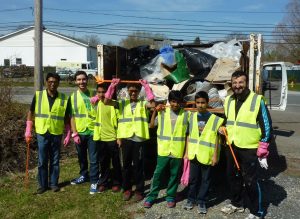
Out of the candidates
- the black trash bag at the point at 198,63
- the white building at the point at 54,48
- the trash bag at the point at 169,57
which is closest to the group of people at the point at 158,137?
the trash bag at the point at 169,57

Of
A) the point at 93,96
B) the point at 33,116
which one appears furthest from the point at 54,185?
the point at 93,96

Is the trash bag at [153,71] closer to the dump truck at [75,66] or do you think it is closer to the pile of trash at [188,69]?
the pile of trash at [188,69]

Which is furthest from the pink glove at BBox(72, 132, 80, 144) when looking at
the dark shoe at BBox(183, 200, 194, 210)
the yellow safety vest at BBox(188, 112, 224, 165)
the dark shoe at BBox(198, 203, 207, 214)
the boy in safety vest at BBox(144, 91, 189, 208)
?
the dark shoe at BBox(198, 203, 207, 214)

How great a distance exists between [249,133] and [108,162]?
7.23ft

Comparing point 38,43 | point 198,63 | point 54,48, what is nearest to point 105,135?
point 198,63

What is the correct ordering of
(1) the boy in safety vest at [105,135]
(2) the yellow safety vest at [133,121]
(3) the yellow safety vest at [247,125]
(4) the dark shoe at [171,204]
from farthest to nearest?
(1) the boy in safety vest at [105,135], (2) the yellow safety vest at [133,121], (4) the dark shoe at [171,204], (3) the yellow safety vest at [247,125]

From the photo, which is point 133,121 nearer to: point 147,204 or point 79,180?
point 147,204

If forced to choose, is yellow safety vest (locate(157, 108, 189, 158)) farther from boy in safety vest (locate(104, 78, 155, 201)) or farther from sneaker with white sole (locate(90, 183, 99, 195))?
sneaker with white sole (locate(90, 183, 99, 195))

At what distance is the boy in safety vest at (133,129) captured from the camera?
→ 519 cm

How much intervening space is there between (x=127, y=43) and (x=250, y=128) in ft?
164

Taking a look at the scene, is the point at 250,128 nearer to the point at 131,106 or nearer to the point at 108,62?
the point at 131,106

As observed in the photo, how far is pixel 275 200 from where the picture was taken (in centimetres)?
538

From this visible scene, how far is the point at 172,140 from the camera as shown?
195 inches

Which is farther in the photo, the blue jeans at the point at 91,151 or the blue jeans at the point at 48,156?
the blue jeans at the point at 91,151
